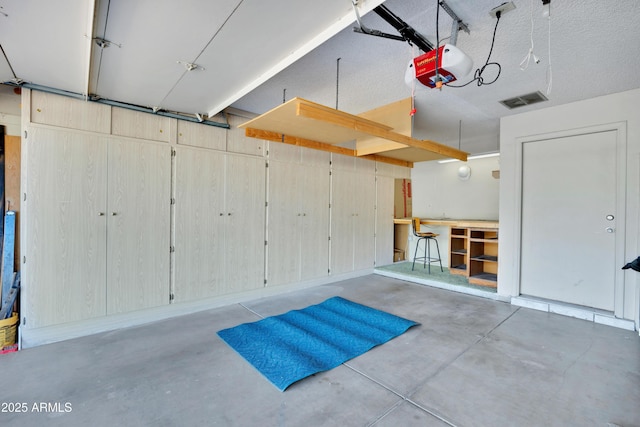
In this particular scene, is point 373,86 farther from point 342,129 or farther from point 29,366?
point 29,366

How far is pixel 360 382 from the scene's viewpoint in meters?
2.27

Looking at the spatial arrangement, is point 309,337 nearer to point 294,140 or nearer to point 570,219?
point 294,140

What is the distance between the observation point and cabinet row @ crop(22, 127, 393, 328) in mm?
2889

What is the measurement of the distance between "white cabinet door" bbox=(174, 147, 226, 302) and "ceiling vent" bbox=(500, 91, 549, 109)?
3900 millimetres

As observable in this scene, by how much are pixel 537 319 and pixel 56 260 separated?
5571mm

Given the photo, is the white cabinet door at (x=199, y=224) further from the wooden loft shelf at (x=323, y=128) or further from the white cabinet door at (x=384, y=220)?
the white cabinet door at (x=384, y=220)

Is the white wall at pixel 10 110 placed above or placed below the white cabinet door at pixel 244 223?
above

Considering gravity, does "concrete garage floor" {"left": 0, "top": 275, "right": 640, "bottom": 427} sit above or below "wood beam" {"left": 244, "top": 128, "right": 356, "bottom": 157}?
below

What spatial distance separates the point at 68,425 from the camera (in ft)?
Answer: 5.91

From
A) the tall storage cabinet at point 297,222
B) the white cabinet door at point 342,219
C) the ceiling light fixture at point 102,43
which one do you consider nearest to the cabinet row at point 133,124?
the tall storage cabinet at point 297,222

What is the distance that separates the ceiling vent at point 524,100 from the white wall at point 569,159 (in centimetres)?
44

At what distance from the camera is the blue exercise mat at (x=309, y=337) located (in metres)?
2.45

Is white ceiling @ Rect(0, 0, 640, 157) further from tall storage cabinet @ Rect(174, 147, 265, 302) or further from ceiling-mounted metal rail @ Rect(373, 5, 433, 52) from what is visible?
tall storage cabinet @ Rect(174, 147, 265, 302)

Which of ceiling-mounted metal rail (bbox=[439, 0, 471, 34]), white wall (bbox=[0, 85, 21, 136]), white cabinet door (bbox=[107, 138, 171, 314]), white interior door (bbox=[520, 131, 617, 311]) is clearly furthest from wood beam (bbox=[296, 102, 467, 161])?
white wall (bbox=[0, 85, 21, 136])
